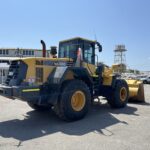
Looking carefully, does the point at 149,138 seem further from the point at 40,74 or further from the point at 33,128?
the point at 40,74

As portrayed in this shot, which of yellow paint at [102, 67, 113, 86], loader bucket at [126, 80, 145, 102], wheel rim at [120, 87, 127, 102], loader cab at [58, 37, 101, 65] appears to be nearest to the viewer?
loader cab at [58, 37, 101, 65]

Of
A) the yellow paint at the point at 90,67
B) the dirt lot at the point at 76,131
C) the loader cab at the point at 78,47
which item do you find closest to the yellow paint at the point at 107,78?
the yellow paint at the point at 90,67

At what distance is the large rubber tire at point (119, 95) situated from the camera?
1062cm

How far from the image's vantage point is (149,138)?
6.22 metres

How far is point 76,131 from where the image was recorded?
6895 mm

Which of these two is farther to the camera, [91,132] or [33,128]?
[33,128]

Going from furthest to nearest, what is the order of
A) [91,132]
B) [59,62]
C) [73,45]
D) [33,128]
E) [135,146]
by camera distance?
[73,45] < [59,62] < [33,128] < [91,132] < [135,146]

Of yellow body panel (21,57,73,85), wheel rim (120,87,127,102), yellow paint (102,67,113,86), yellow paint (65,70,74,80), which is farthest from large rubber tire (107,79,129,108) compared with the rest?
yellow body panel (21,57,73,85)

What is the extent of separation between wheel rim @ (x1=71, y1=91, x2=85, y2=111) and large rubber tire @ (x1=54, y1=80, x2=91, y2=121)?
5cm

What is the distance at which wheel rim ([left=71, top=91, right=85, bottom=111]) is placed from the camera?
27.3ft

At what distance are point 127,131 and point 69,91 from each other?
7.49 ft

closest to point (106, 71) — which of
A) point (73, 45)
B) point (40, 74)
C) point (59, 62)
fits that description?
point (73, 45)

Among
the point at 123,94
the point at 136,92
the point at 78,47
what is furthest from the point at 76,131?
the point at 136,92

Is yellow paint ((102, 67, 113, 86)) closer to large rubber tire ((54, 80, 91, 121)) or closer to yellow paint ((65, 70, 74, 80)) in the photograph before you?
large rubber tire ((54, 80, 91, 121))
